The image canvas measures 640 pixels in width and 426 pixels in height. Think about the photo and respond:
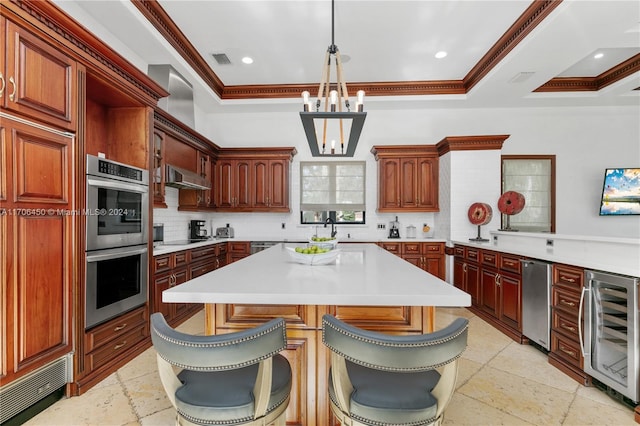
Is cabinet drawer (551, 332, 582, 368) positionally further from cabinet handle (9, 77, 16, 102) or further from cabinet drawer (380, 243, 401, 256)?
cabinet handle (9, 77, 16, 102)

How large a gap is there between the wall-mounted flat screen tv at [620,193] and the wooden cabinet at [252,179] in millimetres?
5377

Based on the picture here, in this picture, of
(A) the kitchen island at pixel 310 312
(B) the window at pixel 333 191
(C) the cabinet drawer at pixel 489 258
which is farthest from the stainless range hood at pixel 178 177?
(C) the cabinet drawer at pixel 489 258

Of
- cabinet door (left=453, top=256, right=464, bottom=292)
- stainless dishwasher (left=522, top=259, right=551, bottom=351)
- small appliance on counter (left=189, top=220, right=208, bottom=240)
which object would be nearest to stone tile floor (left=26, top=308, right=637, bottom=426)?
stainless dishwasher (left=522, top=259, right=551, bottom=351)

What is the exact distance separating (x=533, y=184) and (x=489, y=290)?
2669mm

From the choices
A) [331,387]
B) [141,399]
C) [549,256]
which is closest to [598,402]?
[549,256]

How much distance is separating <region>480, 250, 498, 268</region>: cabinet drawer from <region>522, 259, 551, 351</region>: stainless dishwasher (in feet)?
1.62

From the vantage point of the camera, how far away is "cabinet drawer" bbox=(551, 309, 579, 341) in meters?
2.52

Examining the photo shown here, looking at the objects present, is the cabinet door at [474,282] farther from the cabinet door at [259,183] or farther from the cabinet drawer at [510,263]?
the cabinet door at [259,183]

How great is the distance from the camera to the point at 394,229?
5406mm

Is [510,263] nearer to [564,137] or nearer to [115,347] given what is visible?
[564,137]

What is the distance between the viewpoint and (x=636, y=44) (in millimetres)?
3455

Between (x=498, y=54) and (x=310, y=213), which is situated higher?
(x=498, y=54)

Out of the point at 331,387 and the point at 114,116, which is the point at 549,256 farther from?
the point at 114,116

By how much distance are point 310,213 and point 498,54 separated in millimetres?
3698
